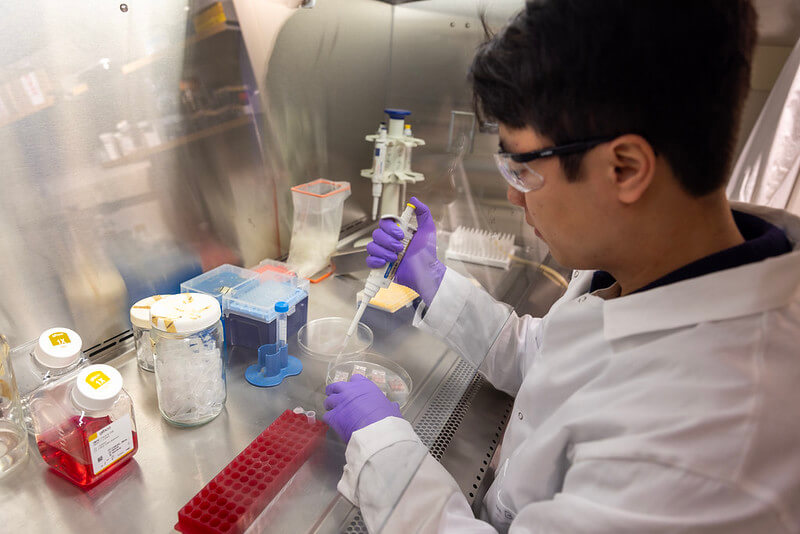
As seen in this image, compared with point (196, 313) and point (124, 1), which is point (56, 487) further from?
point (124, 1)

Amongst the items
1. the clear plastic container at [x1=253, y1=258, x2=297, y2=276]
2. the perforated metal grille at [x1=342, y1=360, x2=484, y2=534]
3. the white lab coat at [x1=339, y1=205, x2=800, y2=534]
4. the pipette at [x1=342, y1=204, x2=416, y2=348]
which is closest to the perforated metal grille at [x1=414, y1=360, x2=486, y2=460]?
the perforated metal grille at [x1=342, y1=360, x2=484, y2=534]

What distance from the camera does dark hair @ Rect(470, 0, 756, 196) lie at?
0.56 metres

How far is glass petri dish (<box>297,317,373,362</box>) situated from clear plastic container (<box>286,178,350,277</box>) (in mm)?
356

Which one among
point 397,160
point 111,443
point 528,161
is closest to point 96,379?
point 111,443

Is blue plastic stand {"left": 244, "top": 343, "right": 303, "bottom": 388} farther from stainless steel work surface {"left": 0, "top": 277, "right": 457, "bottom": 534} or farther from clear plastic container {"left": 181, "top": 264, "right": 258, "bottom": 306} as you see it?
clear plastic container {"left": 181, "top": 264, "right": 258, "bottom": 306}

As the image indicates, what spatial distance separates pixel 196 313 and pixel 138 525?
1.18 feet

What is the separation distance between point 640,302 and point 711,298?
3.6 inches

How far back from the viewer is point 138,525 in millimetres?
750

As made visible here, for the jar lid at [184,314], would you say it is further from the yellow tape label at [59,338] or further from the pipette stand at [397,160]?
the pipette stand at [397,160]

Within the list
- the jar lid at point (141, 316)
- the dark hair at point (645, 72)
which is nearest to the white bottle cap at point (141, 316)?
the jar lid at point (141, 316)

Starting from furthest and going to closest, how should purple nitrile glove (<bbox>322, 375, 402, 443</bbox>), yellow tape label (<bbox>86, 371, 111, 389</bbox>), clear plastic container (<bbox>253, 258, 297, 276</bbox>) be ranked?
1. clear plastic container (<bbox>253, 258, 297, 276</bbox>)
2. purple nitrile glove (<bbox>322, 375, 402, 443</bbox>)
3. yellow tape label (<bbox>86, 371, 111, 389</bbox>)

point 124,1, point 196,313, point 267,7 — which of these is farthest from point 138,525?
point 267,7

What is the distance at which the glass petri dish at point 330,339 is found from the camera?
116 centimetres

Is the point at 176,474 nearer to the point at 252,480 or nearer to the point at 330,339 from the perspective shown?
the point at 252,480
